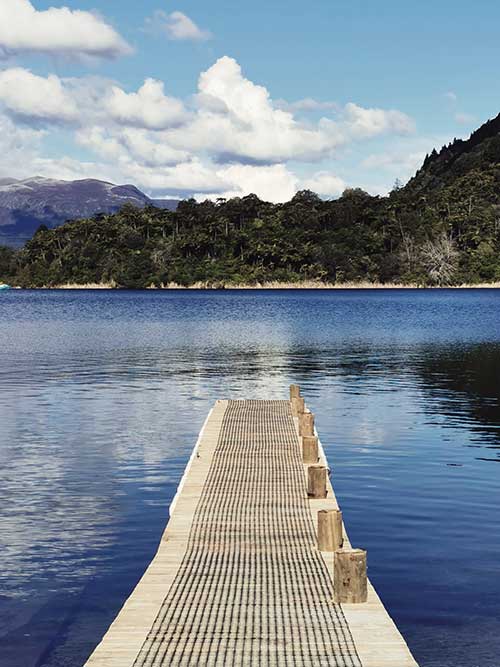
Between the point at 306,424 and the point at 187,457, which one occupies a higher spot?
the point at 306,424

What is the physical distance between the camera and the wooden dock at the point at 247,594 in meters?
11.1

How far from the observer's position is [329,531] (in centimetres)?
1538

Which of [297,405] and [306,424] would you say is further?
[297,405]

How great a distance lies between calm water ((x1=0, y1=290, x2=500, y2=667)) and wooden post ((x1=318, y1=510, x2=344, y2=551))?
4.08 ft

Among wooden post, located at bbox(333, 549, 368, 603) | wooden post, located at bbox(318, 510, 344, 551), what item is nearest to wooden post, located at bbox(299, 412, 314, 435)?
wooden post, located at bbox(318, 510, 344, 551)

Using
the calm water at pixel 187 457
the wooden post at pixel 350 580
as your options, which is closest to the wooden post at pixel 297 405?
the calm water at pixel 187 457

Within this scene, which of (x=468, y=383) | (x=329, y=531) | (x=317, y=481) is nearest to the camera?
(x=329, y=531)

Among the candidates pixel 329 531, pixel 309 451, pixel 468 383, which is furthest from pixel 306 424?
pixel 468 383

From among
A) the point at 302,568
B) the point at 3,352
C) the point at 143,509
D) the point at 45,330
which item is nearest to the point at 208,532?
the point at 302,568

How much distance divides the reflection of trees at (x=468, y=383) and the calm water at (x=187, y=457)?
120 mm

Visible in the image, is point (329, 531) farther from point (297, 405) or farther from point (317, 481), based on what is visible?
point (297, 405)

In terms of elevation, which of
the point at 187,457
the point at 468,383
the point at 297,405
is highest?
the point at 297,405

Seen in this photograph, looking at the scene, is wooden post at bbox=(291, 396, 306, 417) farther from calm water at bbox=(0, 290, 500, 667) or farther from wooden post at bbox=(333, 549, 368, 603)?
wooden post at bbox=(333, 549, 368, 603)

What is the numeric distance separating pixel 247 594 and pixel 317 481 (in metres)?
5.92
